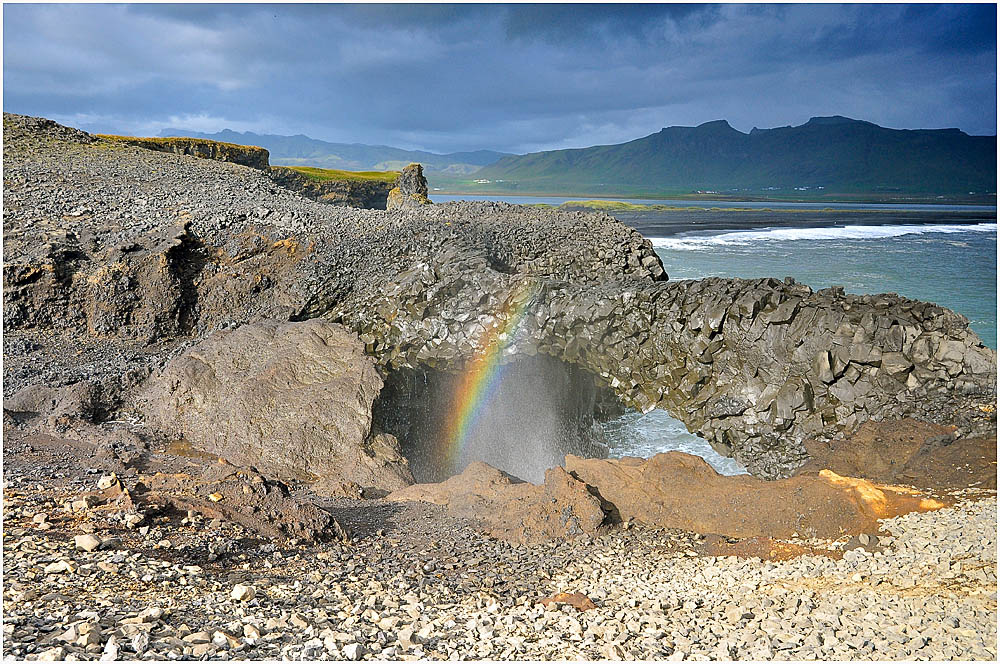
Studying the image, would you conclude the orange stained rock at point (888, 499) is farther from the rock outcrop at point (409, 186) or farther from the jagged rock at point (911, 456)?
the rock outcrop at point (409, 186)

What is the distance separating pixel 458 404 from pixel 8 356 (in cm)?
693

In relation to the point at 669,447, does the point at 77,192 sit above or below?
above

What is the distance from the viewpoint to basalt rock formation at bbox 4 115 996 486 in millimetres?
7523

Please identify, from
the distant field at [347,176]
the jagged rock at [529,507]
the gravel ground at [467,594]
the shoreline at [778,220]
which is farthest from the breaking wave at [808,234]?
the gravel ground at [467,594]

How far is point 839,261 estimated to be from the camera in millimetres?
28891

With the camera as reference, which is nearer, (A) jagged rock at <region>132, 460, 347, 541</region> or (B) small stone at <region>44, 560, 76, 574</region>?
(B) small stone at <region>44, 560, 76, 574</region>

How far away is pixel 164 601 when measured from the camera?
3.60 m

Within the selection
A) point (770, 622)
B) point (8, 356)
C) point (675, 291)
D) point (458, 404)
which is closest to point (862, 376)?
point (675, 291)

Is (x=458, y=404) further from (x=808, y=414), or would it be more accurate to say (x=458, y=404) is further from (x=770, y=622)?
(x=770, y=622)

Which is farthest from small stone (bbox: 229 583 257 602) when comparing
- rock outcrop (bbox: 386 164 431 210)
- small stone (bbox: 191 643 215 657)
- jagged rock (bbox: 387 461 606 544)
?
rock outcrop (bbox: 386 164 431 210)

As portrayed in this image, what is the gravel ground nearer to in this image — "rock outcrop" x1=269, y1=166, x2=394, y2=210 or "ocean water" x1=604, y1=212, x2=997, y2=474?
"ocean water" x1=604, y1=212, x2=997, y2=474

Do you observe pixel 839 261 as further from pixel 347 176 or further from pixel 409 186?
pixel 347 176

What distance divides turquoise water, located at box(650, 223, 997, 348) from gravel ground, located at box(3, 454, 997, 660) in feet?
56.9

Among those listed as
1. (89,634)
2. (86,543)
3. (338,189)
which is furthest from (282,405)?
(338,189)
